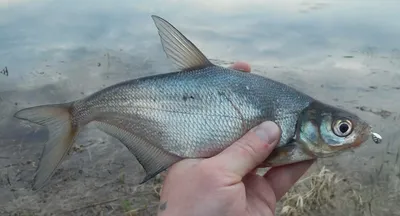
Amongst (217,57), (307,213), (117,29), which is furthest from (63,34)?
(307,213)

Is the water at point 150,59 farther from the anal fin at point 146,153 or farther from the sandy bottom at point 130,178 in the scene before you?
the anal fin at point 146,153

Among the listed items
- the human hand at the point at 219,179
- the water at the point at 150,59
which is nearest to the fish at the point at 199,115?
the human hand at the point at 219,179

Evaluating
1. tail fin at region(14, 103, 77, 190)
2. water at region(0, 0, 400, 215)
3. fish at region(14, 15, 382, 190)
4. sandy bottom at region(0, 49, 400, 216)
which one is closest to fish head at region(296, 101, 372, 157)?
fish at region(14, 15, 382, 190)

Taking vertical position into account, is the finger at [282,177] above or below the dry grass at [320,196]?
above

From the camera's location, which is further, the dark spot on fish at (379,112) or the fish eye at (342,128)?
the dark spot on fish at (379,112)

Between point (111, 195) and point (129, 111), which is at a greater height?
point (129, 111)

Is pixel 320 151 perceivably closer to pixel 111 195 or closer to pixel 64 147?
pixel 64 147

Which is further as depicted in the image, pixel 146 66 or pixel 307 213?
pixel 146 66

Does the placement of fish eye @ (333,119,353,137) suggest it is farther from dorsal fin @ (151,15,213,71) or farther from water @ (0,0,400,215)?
water @ (0,0,400,215)
